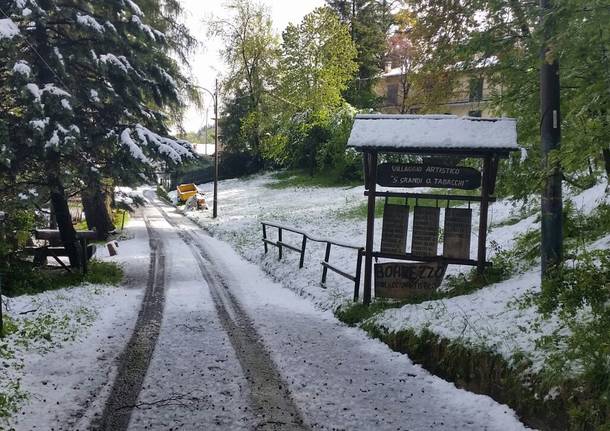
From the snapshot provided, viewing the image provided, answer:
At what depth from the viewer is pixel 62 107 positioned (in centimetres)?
1078

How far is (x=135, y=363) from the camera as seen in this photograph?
686 cm

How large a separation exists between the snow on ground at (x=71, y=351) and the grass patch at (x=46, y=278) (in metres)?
0.55

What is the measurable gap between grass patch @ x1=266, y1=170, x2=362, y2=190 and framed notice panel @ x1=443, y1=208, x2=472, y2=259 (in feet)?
83.3

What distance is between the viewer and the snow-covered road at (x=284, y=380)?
17.4 ft

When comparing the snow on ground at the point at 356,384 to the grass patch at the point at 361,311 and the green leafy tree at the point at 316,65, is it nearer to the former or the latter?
the grass patch at the point at 361,311

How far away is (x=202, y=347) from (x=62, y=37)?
955 centimetres

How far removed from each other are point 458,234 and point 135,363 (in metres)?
5.67

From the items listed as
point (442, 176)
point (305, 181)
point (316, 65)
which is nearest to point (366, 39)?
point (316, 65)

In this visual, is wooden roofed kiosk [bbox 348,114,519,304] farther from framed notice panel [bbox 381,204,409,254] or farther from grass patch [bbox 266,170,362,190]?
grass patch [bbox 266,170,362,190]

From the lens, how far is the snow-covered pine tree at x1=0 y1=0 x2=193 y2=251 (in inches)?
424

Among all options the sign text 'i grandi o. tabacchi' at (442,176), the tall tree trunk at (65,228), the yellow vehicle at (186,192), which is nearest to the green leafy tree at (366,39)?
the yellow vehicle at (186,192)

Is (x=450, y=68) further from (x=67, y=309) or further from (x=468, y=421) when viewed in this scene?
(x=67, y=309)

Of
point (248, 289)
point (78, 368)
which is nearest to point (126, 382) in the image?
point (78, 368)

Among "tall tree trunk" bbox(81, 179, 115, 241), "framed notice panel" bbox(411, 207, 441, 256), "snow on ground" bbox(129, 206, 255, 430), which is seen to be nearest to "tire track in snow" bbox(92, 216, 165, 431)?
"snow on ground" bbox(129, 206, 255, 430)
